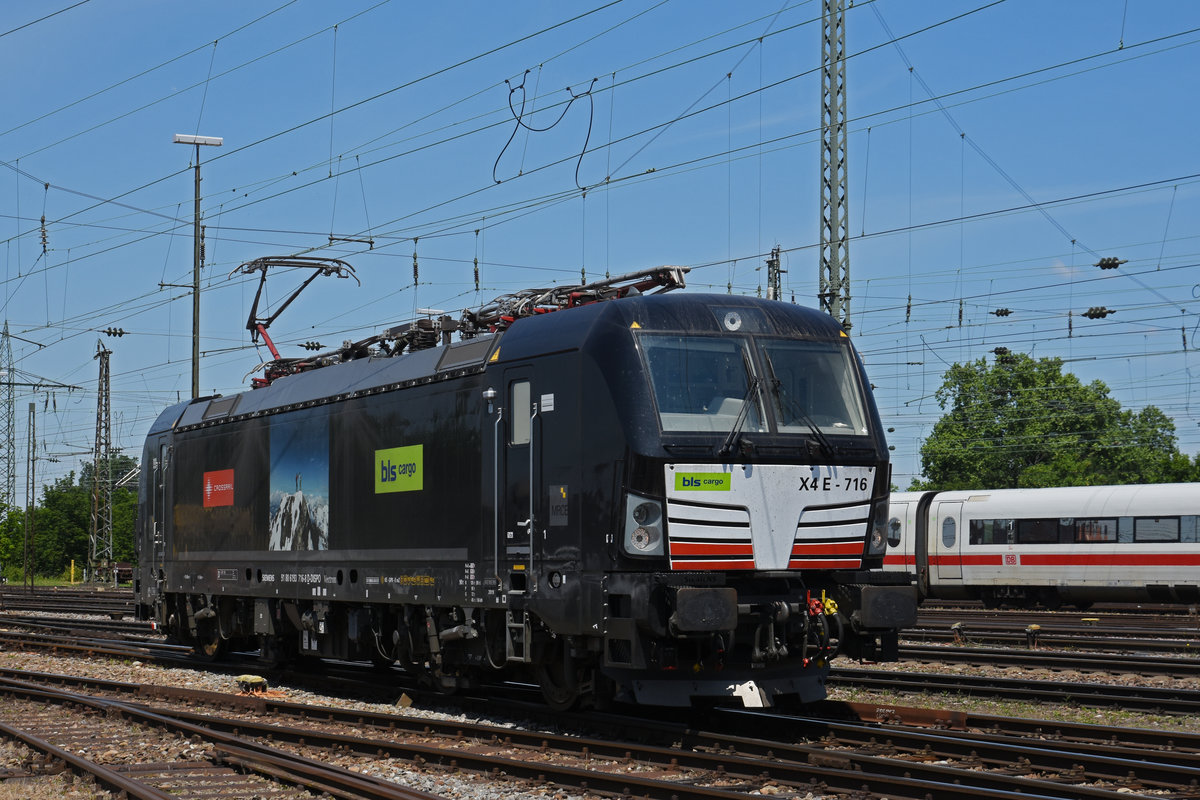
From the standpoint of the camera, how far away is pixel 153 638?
25750 millimetres

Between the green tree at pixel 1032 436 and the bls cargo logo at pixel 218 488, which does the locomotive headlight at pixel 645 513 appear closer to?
the bls cargo logo at pixel 218 488

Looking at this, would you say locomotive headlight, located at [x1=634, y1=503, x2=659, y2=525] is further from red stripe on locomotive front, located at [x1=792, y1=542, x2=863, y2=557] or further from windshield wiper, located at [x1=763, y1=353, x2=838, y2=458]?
windshield wiper, located at [x1=763, y1=353, x2=838, y2=458]

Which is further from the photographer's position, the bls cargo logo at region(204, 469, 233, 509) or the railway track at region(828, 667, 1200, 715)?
the bls cargo logo at region(204, 469, 233, 509)

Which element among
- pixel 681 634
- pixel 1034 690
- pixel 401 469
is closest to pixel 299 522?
pixel 401 469

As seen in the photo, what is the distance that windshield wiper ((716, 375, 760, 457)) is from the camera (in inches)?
448

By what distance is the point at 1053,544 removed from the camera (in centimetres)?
3216

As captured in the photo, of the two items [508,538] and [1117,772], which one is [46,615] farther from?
[1117,772]

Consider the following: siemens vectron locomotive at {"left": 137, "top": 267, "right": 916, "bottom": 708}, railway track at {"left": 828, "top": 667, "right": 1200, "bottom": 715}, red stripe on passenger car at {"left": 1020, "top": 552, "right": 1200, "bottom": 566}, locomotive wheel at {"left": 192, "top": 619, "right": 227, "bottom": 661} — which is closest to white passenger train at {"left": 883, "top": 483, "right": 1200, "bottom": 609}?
red stripe on passenger car at {"left": 1020, "top": 552, "right": 1200, "bottom": 566}

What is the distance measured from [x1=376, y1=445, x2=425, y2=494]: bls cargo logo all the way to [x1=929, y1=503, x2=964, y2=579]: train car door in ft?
72.7

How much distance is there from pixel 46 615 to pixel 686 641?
29575 mm

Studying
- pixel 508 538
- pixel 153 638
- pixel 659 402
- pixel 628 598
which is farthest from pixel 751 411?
pixel 153 638

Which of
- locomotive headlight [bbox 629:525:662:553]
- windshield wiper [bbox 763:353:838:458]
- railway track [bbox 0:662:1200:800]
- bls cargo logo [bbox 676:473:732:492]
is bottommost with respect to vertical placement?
railway track [bbox 0:662:1200:800]

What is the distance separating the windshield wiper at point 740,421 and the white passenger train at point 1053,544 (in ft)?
58.5

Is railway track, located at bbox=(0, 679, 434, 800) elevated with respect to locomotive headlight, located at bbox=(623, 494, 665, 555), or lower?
lower
